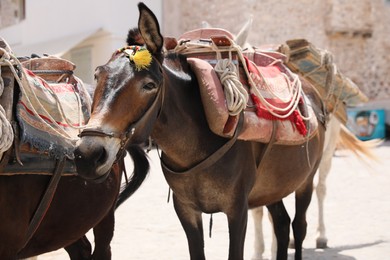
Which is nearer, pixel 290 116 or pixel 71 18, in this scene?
pixel 290 116

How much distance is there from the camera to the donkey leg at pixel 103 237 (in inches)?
162

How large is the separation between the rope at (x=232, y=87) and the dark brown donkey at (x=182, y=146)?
0.17 meters

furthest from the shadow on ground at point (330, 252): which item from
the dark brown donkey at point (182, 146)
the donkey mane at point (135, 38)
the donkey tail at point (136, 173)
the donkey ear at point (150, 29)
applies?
the donkey ear at point (150, 29)

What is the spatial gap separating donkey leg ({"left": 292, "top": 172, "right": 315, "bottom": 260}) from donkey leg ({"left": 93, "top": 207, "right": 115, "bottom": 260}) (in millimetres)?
1768

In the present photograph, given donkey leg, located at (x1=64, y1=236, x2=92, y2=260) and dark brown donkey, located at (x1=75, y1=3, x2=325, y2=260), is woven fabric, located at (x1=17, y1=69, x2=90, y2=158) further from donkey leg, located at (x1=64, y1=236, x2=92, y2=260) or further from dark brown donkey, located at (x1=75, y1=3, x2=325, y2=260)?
donkey leg, located at (x1=64, y1=236, x2=92, y2=260)

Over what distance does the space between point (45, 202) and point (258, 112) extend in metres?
1.45

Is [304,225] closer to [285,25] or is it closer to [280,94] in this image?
[280,94]

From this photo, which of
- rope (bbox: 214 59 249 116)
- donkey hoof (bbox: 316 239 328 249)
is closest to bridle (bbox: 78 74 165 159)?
rope (bbox: 214 59 249 116)

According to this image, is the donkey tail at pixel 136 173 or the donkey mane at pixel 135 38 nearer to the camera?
the donkey mane at pixel 135 38

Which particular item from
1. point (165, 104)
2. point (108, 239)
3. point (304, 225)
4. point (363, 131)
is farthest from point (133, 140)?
point (363, 131)

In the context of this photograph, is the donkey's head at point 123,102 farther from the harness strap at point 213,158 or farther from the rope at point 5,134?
the harness strap at point 213,158

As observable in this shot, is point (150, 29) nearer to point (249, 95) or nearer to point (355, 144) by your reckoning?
point (249, 95)

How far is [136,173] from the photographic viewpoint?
4.76m

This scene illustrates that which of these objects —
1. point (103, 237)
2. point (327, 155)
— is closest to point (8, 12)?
point (327, 155)
